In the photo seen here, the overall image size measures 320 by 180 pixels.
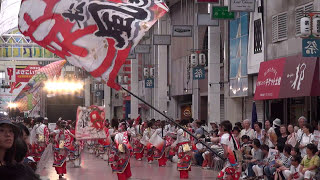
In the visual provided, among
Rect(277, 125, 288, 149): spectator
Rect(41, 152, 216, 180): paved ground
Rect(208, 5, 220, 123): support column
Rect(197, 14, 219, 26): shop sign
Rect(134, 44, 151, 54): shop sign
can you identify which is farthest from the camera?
Rect(134, 44, 151, 54): shop sign

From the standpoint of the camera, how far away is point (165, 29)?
1805 inches

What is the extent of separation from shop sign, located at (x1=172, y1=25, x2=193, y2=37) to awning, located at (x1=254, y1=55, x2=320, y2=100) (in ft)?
20.7

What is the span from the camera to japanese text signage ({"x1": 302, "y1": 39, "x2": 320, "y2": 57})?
18.8 metres

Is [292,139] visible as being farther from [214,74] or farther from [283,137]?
[214,74]

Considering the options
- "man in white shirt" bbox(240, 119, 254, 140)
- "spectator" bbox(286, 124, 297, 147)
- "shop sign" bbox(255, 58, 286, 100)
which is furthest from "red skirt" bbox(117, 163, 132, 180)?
"shop sign" bbox(255, 58, 286, 100)

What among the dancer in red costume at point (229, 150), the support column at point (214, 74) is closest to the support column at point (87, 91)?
the support column at point (214, 74)

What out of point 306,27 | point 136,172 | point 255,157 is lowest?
point 136,172

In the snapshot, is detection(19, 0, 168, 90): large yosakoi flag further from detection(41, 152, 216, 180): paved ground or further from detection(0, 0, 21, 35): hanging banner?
detection(41, 152, 216, 180): paved ground

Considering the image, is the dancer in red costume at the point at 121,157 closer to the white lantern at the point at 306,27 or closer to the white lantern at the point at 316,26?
the white lantern at the point at 306,27

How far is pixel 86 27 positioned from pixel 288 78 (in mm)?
13416

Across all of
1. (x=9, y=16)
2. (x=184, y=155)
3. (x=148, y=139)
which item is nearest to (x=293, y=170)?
(x=184, y=155)

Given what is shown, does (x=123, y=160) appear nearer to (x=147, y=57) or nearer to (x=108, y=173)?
(x=108, y=173)

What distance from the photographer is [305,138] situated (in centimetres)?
1656

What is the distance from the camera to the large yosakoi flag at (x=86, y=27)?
440 inches
